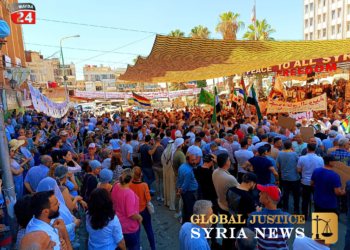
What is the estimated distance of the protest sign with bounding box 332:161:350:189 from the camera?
392cm

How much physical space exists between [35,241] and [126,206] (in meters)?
1.35

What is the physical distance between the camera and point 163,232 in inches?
179

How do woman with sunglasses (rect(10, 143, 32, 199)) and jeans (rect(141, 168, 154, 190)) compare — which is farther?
jeans (rect(141, 168, 154, 190))

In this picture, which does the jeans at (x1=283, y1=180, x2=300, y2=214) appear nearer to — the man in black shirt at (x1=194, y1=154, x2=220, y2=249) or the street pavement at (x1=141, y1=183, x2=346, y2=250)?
the street pavement at (x1=141, y1=183, x2=346, y2=250)

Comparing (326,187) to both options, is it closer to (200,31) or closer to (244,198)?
(244,198)

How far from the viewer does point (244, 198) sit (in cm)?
309

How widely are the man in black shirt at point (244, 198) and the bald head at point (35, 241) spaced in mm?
2289

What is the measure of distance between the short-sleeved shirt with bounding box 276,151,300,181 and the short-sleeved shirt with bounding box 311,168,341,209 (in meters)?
0.89

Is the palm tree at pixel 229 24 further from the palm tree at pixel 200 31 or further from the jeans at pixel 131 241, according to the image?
the jeans at pixel 131 241

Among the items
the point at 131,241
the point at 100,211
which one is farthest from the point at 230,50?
the point at 100,211

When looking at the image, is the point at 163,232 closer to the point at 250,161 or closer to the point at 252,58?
the point at 250,161

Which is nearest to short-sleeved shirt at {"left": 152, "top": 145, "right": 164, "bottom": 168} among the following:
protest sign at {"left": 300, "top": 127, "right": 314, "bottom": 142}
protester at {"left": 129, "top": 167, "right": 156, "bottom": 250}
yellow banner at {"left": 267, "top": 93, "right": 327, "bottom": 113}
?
protester at {"left": 129, "top": 167, "right": 156, "bottom": 250}

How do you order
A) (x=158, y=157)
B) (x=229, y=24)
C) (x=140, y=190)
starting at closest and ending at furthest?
(x=140, y=190)
(x=158, y=157)
(x=229, y=24)

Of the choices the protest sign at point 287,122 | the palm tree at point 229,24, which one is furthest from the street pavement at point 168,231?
the palm tree at point 229,24
